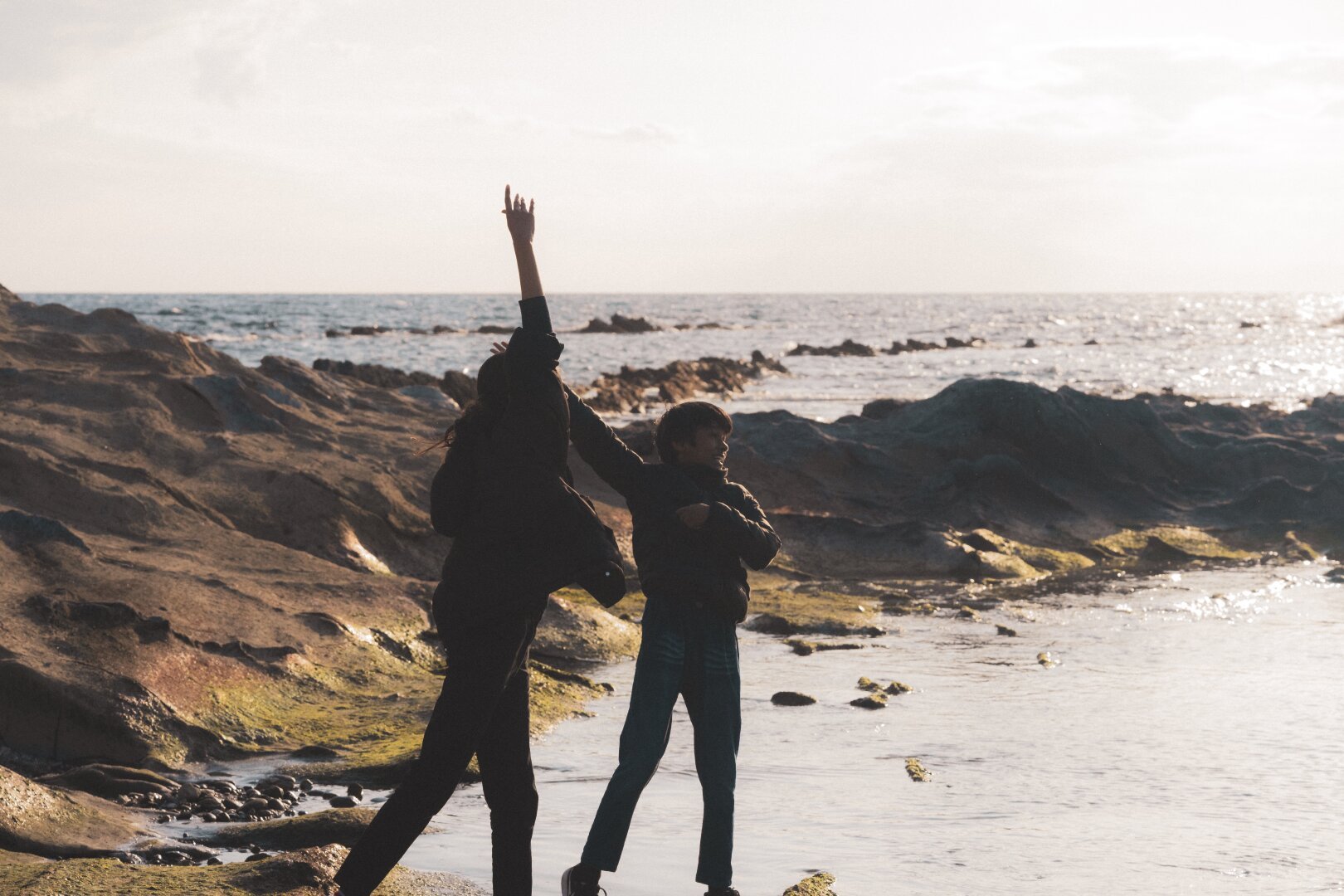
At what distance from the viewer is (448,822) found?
5.59m

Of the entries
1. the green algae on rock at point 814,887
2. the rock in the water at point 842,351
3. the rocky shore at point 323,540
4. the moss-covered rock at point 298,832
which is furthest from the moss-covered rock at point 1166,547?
the rock in the water at point 842,351

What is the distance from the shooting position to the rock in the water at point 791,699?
7.92m

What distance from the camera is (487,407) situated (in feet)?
13.8

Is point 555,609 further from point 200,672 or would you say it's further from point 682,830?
point 682,830

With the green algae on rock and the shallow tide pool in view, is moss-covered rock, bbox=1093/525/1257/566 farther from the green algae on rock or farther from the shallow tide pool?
the green algae on rock

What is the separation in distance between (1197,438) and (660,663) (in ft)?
51.6

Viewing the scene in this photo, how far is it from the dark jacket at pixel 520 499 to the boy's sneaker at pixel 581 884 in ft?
3.27

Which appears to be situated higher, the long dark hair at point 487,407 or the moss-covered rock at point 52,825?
the long dark hair at point 487,407

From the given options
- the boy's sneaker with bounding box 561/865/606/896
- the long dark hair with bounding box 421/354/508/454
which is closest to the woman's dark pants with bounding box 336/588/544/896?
the boy's sneaker with bounding box 561/865/606/896

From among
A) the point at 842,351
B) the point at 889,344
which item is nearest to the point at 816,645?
the point at 842,351

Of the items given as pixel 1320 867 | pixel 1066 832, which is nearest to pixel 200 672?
pixel 1066 832

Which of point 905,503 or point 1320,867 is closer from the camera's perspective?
point 1320,867

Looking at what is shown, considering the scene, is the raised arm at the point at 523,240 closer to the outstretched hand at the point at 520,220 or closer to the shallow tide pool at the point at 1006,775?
the outstretched hand at the point at 520,220

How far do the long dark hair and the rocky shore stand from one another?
153cm
